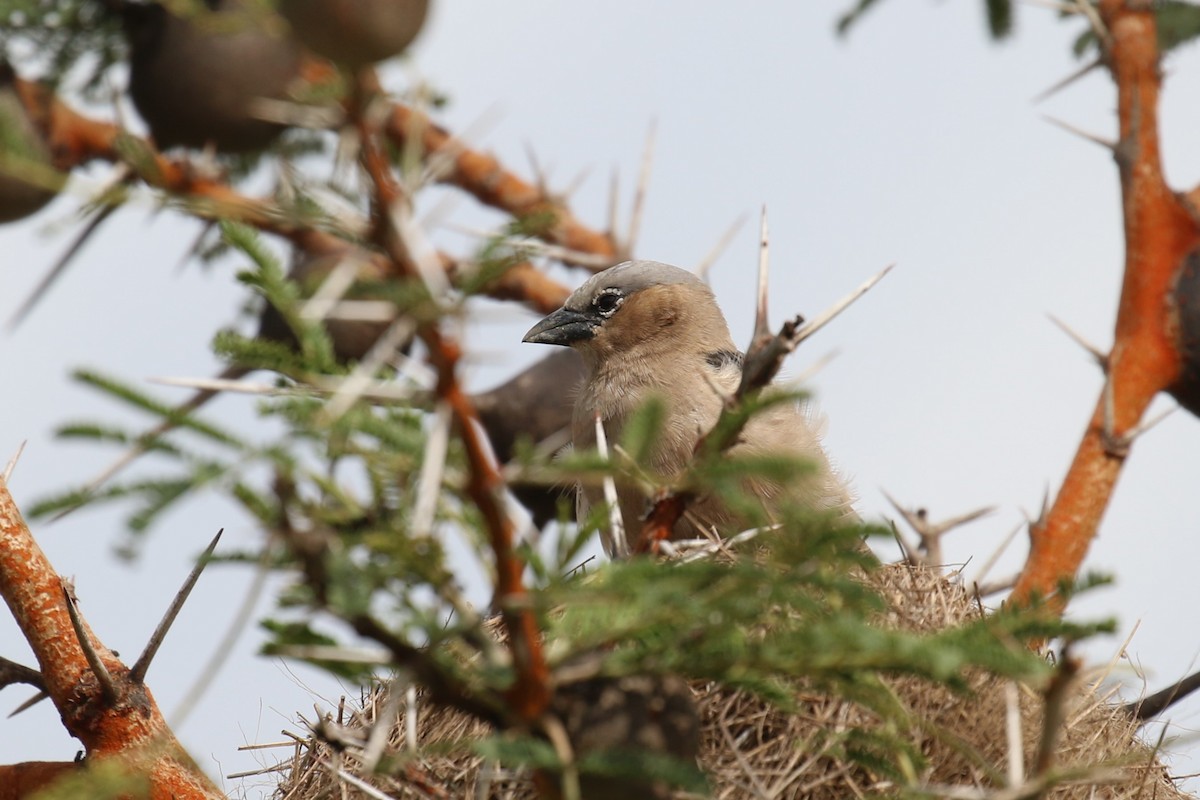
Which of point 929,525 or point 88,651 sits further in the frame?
point 929,525

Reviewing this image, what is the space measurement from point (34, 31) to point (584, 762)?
84.0 inches

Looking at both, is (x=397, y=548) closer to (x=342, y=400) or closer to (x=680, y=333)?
(x=342, y=400)

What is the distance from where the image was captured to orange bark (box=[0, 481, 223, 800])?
11.5 feet

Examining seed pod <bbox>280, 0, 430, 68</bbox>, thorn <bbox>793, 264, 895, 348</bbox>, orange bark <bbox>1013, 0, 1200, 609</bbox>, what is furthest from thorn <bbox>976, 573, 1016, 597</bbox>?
seed pod <bbox>280, 0, 430, 68</bbox>

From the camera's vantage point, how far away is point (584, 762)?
2.25m

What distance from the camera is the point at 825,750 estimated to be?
10.6 ft

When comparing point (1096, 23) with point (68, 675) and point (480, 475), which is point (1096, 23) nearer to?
point (480, 475)

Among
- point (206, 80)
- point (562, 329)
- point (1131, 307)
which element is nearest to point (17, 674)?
point (206, 80)

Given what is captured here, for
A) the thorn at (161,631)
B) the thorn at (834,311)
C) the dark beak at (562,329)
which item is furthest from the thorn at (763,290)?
the dark beak at (562,329)

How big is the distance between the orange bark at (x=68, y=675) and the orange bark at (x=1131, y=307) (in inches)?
111

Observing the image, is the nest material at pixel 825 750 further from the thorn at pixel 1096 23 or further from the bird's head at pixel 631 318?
the bird's head at pixel 631 318

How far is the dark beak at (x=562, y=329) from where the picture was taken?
6.04 m

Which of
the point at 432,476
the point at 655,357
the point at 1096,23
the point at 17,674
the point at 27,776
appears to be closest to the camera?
the point at 432,476

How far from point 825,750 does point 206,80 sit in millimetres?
2010
